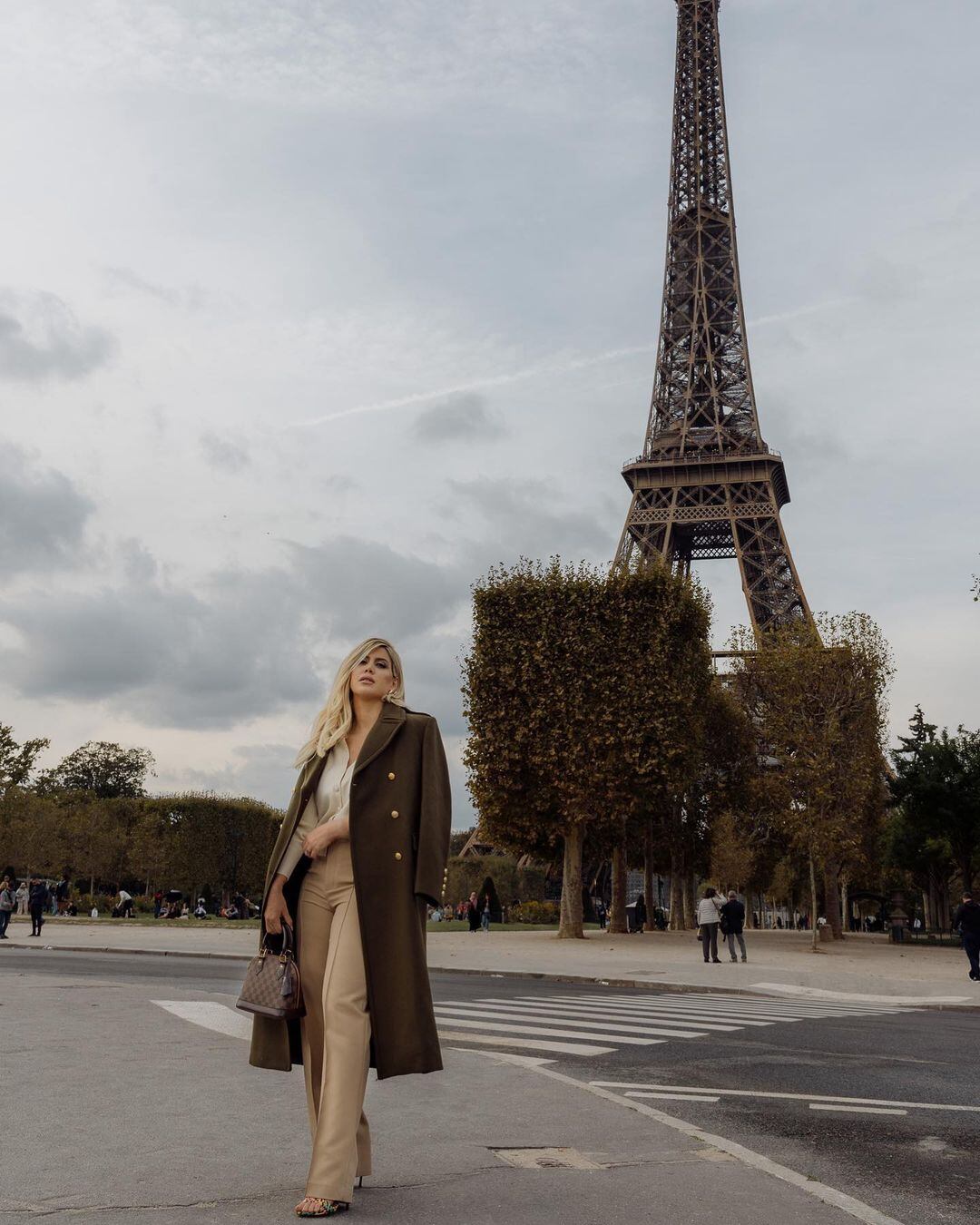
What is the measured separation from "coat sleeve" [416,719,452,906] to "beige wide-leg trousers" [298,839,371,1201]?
273 mm

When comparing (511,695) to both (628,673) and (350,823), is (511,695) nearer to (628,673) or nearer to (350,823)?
(628,673)

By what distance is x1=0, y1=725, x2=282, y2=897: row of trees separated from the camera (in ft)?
197

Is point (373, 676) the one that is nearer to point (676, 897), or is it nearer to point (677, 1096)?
point (677, 1096)

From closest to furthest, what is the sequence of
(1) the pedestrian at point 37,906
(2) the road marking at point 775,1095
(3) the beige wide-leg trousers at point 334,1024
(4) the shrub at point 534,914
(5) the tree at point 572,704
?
(3) the beige wide-leg trousers at point 334,1024, (2) the road marking at point 775,1095, (1) the pedestrian at point 37,906, (5) the tree at point 572,704, (4) the shrub at point 534,914

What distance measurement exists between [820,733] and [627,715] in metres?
7.33

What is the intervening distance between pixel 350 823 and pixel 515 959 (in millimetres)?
20765

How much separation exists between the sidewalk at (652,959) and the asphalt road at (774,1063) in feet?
8.65

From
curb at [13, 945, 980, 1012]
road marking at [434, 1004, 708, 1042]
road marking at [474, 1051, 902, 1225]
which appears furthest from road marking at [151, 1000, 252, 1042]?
curb at [13, 945, 980, 1012]

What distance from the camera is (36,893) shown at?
32000 mm

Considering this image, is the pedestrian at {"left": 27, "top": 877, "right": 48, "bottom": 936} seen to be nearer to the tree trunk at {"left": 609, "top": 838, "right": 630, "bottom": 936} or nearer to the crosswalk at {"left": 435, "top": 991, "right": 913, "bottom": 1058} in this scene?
the tree trunk at {"left": 609, "top": 838, "right": 630, "bottom": 936}

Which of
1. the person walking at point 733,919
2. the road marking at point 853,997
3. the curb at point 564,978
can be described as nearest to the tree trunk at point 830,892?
the person walking at point 733,919

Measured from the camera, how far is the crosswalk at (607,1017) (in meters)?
10.3

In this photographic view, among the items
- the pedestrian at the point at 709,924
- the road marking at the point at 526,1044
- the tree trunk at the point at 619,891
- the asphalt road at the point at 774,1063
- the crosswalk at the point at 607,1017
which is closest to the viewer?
the asphalt road at the point at 774,1063

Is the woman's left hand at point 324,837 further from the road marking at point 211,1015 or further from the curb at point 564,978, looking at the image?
the curb at point 564,978
